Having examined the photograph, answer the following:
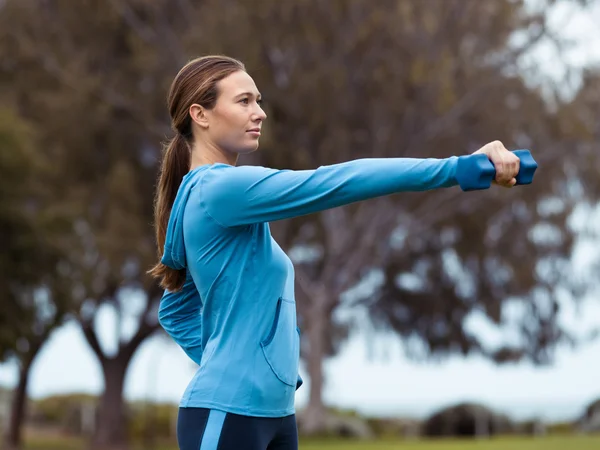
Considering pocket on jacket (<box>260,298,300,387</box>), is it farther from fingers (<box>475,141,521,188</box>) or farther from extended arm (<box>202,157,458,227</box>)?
fingers (<box>475,141,521,188</box>)

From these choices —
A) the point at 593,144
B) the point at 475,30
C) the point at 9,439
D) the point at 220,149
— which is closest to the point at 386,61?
the point at 475,30

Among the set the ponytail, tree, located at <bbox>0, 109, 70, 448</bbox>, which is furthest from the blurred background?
the ponytail

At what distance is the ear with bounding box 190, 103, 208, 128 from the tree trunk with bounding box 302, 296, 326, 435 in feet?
80.0

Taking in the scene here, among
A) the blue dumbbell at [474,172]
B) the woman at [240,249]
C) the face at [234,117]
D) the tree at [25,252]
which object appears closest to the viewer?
the blue dumbbell at [474,172]

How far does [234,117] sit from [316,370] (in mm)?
26281

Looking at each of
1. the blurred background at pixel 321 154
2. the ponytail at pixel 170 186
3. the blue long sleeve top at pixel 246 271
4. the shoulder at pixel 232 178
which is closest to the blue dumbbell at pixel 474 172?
the blue long sleeve top at pixel 246 271

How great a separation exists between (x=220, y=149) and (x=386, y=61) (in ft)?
71.9

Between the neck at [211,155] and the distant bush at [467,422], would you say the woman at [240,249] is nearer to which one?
the neck at [211,155]

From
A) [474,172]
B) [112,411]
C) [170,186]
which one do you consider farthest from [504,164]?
[112,411]

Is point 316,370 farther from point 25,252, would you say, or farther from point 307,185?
point 307,185

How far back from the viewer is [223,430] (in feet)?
8.04

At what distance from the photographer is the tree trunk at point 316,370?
27.0m

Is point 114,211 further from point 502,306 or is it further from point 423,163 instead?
point 423,163

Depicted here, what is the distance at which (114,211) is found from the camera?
25688 millimetres
